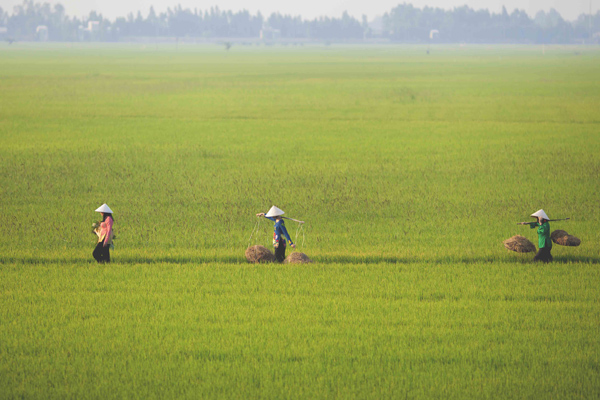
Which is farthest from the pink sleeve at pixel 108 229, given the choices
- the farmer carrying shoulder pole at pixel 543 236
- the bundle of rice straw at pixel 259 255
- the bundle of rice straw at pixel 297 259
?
the farmer carrying shoulder pole at pixel 543 236

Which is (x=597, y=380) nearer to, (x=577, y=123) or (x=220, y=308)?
(x=220, y=308)

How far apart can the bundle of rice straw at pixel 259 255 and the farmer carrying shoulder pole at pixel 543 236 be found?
4.41 m

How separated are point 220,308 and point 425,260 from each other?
4.56 m

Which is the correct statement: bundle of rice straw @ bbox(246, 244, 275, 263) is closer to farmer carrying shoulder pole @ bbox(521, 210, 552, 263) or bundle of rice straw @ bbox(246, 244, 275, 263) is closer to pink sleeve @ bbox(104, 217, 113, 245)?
pink sleeve @ bbox(104, 217, 113, 245)

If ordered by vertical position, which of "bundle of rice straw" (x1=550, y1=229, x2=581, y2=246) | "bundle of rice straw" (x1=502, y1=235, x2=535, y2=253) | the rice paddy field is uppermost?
"bundle of rice straw" (x1=550, y1=229, x2=581, y2=246)

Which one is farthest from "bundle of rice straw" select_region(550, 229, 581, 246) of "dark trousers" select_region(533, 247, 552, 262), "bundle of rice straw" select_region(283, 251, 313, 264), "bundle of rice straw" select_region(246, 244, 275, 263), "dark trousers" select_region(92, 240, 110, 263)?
"dark trousers" select_region(92, 240, 110, 263)

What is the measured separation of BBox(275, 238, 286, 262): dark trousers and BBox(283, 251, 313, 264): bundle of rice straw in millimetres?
103

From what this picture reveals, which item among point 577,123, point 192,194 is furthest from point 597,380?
point 577,123

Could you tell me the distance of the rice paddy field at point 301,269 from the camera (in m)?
8.66

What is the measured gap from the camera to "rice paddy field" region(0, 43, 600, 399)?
8664 mm

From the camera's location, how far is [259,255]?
13273 millimetres

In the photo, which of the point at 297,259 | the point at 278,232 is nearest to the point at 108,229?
the point at 278,232

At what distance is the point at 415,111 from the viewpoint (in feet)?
148

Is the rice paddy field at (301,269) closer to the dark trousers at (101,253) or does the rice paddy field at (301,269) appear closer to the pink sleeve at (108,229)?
the dark trousers at (101,253)
